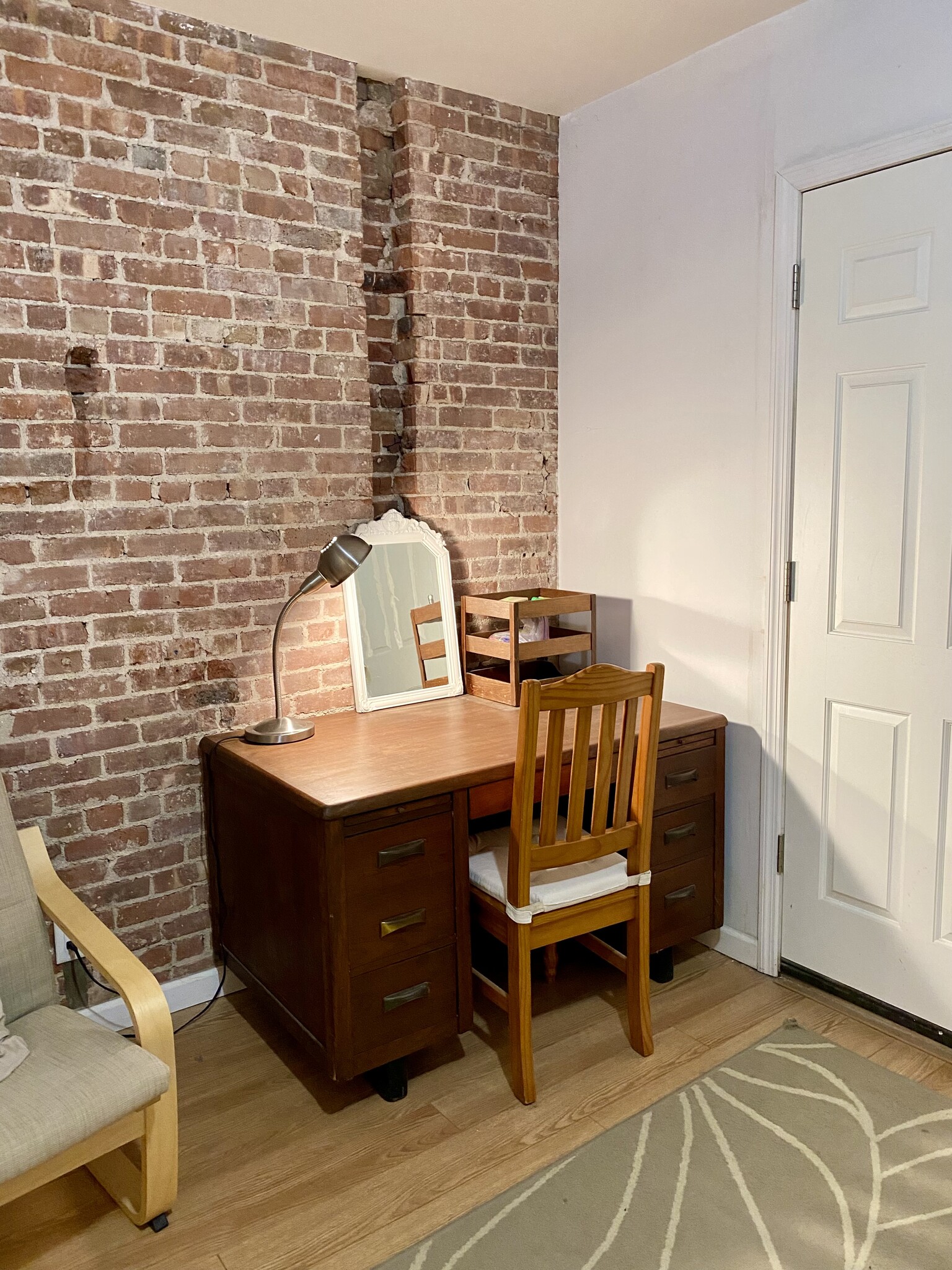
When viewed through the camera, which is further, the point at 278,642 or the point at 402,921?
the point at 278,642

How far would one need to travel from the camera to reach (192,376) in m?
2.51

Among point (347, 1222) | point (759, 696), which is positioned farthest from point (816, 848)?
point (347, 1222)

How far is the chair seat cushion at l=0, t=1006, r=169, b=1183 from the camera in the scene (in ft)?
5.27

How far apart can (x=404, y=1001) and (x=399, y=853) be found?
345mm

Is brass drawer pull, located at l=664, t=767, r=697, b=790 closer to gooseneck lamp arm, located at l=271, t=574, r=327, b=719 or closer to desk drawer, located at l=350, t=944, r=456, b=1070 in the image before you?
desk drawer, located at l=350, t=944, r=456, b=1070

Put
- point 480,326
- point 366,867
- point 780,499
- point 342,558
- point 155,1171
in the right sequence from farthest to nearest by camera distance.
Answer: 1. point 480,326
2. point 780,499
3. point 342,558
4. point 366,867
5. point 155,1171

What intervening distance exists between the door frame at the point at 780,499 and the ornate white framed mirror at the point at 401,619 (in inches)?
37.4

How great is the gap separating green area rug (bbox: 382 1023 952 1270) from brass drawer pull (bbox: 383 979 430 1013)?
43 centimetres

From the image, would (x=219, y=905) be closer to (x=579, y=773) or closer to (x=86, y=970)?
(x=86, y=970)

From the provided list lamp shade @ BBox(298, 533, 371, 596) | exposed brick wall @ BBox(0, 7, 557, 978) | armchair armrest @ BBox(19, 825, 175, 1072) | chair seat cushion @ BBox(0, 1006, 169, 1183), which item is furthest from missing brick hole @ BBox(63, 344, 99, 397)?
chair seat cushion @ BBox(0, 1006, 169, 1183)

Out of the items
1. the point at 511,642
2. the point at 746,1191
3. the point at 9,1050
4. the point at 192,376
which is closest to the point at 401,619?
the point at 511,642

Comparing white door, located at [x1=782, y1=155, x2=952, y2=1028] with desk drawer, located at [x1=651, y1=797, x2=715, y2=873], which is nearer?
white door, located at [x1=782, y1=155, x2=952, y2=1028]

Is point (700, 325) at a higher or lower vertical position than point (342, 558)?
higher

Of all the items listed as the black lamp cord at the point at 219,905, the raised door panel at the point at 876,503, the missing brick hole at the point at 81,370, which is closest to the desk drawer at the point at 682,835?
the raised door panel at the point at 876,503
